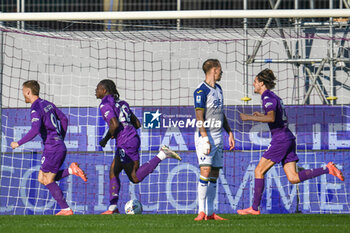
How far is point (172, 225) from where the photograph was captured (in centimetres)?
762

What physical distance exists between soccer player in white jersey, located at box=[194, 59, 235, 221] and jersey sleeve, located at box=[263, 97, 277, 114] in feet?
4.40

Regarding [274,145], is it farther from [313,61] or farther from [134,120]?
[313,61]

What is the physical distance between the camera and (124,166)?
10.4 metres

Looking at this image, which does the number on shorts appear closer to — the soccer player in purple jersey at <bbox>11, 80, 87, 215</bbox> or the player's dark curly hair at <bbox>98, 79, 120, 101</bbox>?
the soccer player in purple jersey at <bbox>11, 80, 87, 215</bbox>

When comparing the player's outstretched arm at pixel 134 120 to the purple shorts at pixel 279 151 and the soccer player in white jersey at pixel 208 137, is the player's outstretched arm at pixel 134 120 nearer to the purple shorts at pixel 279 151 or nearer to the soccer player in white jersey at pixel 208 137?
the purple shorts at pixel 279 151

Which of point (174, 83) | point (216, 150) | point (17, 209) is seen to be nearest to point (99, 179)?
point (17, 209)

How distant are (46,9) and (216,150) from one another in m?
6.99

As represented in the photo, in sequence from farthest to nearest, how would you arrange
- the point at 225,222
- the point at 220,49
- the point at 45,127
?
the point at 220,49, the point at 45,127, the point at 225,222

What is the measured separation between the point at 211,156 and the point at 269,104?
1764 millimetres

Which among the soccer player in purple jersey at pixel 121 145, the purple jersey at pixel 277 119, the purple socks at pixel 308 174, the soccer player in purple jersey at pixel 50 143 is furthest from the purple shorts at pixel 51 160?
the purple socks at pixel 308 174

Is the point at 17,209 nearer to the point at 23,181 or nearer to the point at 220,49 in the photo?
the point at 23,181

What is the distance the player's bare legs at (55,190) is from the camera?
10102mm

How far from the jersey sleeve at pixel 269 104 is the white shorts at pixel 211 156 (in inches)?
59.5

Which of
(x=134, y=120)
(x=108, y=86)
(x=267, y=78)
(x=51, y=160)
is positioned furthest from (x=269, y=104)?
(x=51, y=160)
